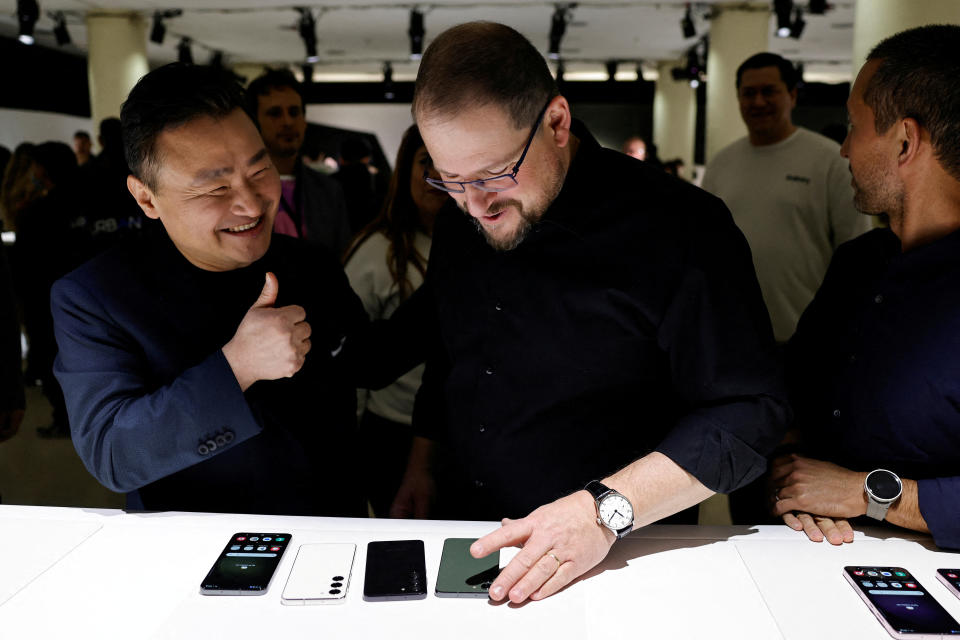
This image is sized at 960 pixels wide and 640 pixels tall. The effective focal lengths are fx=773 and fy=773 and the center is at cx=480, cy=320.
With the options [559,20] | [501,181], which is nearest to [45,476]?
→ [501,181]

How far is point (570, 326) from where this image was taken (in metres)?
1.41

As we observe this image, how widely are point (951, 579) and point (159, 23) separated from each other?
10245 mm

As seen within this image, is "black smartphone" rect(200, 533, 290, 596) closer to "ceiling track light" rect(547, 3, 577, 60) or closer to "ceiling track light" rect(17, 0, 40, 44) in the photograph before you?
"ceiling track light" rect(17, 0, 40, 44)

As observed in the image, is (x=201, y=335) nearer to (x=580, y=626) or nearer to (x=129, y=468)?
(x=129, y=468)

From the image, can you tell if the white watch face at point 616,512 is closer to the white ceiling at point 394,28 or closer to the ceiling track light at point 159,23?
the white ceiling at point 394,28

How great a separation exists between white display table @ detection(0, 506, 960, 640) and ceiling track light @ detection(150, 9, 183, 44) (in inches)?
367

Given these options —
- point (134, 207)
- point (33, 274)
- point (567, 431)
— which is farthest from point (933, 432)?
point (33, 274)

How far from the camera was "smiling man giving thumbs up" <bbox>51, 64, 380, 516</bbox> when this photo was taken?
132cm

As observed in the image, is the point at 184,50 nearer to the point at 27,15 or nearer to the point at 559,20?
the point at 27,15

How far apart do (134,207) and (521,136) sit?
255cm

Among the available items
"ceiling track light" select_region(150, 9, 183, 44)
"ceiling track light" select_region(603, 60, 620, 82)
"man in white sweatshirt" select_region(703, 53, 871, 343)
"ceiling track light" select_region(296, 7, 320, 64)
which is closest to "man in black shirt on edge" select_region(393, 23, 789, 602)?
"man in white sweatshirt" select_region(703, 53, 871, 343)

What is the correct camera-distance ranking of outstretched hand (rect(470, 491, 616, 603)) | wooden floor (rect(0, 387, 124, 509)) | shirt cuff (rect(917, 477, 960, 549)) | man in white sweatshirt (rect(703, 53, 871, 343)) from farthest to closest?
1. wooden floor (rect(0, 387, 124, 509))
2. man in white sweatshirt (rect(703, 53, 871, 343))
3. shirt cuff (rect(917, 477, 960, 549))
4. outstretched hand (rect(470, 491, 616, 603))

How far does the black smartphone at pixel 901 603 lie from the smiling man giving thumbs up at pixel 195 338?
3.15 feet

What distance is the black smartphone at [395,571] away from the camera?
3.73ft
